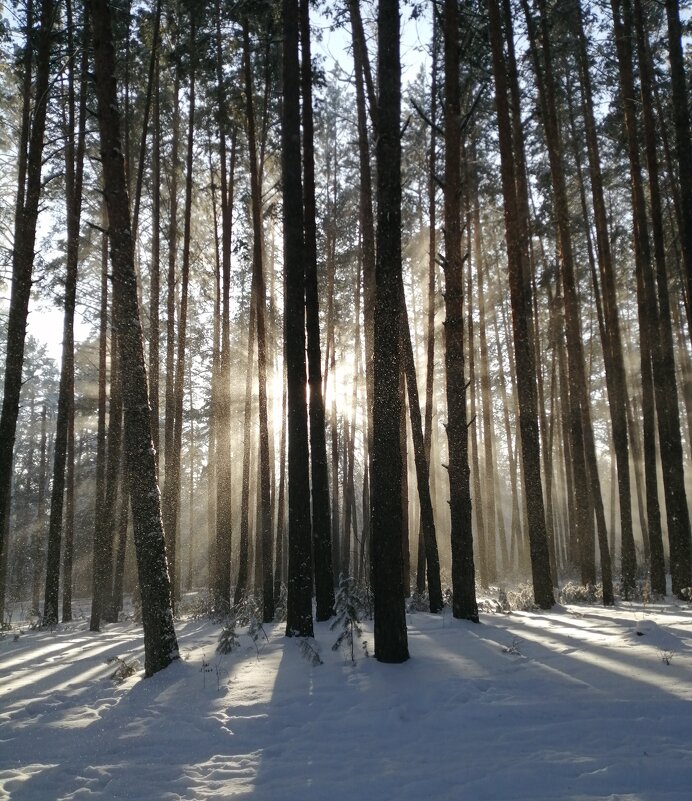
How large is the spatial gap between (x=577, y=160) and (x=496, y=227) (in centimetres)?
354

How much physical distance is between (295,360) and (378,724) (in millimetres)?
4345

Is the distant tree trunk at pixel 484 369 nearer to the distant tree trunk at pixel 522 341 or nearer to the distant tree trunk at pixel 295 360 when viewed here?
the distant tree trunk at pixel 522 341

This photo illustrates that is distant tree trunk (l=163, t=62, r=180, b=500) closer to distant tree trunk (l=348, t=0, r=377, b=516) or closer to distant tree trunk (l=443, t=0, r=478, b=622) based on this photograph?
distant tree trunk (l=348, t=0, r=377, b=516)

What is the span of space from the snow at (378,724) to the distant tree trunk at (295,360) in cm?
67

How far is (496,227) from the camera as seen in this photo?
1748cm

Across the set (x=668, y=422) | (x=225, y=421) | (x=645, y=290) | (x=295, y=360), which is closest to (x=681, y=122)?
(x=645, y=290)

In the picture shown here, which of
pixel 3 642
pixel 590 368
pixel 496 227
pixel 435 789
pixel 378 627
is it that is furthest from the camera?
pixel 590 368

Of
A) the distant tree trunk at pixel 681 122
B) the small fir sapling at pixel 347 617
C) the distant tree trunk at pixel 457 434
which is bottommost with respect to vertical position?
the small fir sapling at pixel 347 617

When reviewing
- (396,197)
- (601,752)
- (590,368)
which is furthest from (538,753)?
(590,368)

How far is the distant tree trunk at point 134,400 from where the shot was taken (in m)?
5.66

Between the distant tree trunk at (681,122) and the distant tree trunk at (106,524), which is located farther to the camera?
the distant tree trunk at (106,524)

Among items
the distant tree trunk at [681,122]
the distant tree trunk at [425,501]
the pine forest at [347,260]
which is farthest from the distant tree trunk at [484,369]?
the distant tree trunk at [425,501]

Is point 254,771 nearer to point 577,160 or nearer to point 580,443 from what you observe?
point 580,443

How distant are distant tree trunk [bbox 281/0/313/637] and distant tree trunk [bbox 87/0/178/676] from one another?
1.58 metres
